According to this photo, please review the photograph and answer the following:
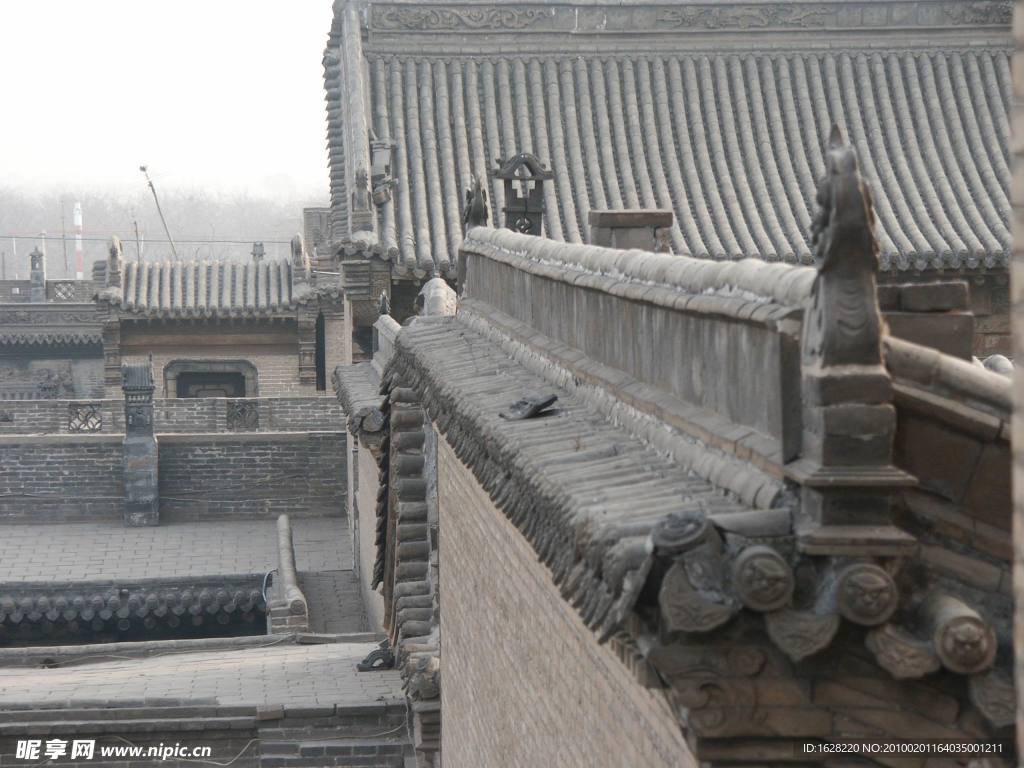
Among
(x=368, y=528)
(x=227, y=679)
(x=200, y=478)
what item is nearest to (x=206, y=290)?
(x=200, y=478)

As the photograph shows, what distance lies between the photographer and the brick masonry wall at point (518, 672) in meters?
4.46

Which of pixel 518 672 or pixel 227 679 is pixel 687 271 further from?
pixel 227 679

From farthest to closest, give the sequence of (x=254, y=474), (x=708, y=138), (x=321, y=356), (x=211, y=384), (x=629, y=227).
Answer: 1. (x=321, y=356)
2. (x=211, y=384)
3. (x=254, y=474)
4. (x=708, y=138)
5. (x=629, y=227)

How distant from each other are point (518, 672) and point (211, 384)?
24.5 m

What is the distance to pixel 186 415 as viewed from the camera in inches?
1035

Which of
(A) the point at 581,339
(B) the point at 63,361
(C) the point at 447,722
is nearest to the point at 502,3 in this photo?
(C) the point at 447,722

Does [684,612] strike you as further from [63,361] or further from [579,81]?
[63,361]

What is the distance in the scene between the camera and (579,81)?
1853 centimetres

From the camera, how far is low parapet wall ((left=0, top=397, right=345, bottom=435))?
26.1 meters

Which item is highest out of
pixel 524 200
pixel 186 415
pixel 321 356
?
pixel 524 200

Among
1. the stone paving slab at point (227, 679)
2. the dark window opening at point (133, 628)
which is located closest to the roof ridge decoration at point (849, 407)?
the stone paving slab at point (227, 679)

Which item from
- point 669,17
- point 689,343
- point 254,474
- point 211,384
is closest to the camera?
point 689,343

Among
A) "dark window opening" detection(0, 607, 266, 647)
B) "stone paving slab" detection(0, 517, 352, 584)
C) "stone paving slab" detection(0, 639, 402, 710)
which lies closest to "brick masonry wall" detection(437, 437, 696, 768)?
"stone paving slab" detection(0, 639, 402, 710)

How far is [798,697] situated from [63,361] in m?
35.3
